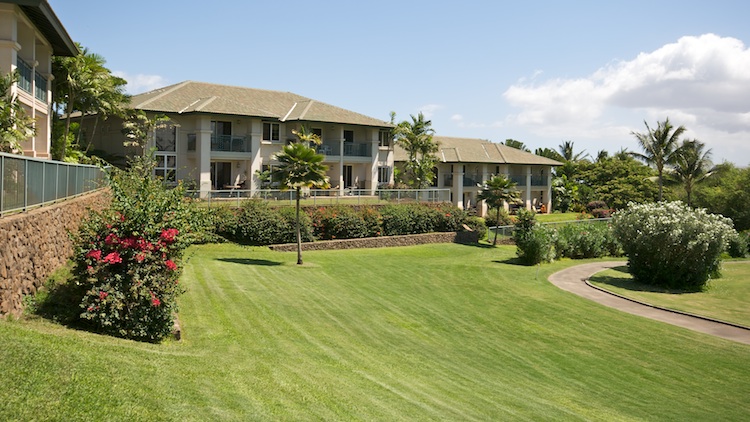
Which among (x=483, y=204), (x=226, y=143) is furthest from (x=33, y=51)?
(x=483, y=204)

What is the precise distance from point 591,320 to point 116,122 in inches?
1452

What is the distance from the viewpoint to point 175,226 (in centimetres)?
1353

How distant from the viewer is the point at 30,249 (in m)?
12.3

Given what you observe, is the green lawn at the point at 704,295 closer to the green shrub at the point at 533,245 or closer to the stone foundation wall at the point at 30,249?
the green shrub at the point at 533,245

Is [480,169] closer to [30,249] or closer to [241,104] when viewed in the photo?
[241,104]

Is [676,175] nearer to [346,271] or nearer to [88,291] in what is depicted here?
[346,271]

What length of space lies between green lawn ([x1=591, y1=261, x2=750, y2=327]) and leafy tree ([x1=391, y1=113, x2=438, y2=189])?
2539 centimetres

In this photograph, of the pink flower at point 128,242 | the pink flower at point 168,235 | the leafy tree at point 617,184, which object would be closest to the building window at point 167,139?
the pink flower at point 168,235

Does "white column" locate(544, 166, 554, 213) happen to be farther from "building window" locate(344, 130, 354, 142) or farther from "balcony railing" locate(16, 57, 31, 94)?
"balcony railing" locate(16, 57, 31, 94)

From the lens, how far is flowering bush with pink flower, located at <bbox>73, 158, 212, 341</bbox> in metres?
12.3

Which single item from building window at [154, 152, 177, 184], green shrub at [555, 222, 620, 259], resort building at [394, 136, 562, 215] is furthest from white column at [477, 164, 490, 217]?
building window at [154, 152, 177, 184]

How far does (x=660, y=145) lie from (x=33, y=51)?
61651 mm

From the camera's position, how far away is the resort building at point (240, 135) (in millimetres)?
45156

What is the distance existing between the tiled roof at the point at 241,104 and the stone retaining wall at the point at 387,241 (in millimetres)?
12066
